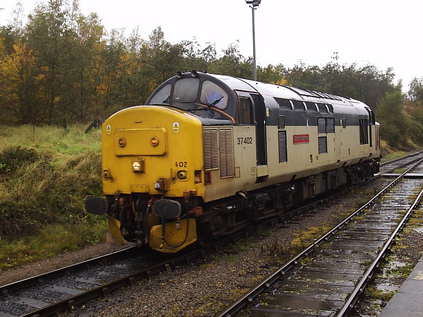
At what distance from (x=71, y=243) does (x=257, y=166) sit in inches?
175

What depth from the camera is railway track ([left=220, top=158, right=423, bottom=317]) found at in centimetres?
672

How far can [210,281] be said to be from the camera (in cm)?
793

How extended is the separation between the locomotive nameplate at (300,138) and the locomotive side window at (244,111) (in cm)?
254

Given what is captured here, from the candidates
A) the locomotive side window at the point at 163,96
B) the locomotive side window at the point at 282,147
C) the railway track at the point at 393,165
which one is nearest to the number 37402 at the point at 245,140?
the locomotive side window at the point at 282,147

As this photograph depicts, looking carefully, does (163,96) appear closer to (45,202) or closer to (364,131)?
(45,202)

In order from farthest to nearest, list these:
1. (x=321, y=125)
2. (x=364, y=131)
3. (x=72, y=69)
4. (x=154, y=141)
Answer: (x=72, y=69) < (x=364, y=131) < (x=321, y=125) < (x=154, y=141)

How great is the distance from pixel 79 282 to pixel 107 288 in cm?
89

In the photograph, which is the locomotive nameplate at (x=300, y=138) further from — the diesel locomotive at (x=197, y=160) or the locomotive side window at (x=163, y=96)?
the locomotive side window at (x=163, y=96)

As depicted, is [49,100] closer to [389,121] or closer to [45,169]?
[45,169]

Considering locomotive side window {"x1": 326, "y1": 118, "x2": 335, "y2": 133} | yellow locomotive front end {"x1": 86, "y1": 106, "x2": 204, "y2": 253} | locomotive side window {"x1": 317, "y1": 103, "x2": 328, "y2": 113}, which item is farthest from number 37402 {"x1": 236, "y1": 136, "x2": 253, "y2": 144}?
locomotive side window {"x1": 326, "y1": 118, "x2": 335, "y2": 133}

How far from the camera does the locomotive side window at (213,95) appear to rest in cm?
970

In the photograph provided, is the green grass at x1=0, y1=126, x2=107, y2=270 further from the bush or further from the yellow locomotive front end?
the yellow locomotive front end

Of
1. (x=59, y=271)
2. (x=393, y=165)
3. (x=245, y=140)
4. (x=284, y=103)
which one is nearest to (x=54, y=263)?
(x=59, y=271)

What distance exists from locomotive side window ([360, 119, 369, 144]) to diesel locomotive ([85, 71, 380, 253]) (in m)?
7.45
